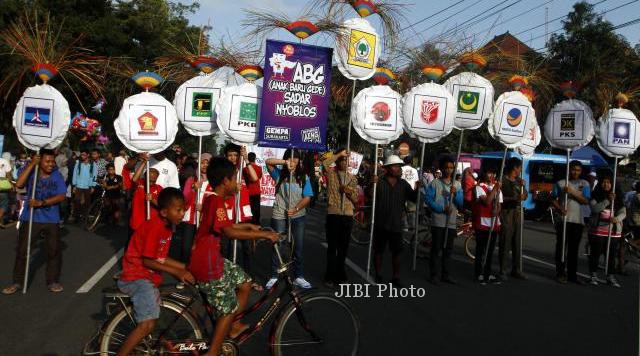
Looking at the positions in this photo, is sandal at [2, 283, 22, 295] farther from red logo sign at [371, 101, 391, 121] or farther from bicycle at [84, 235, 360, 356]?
red logo sign at [371, 101, 391, 121]

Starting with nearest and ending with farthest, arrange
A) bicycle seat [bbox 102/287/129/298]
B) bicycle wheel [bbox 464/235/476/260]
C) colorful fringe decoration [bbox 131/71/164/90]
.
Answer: bicycle seat [bbox 102/287/129/298] < colorful fringe decoration [bbox 131/71/164/90] < bicycle wheel [bbox 464/235/476/260]

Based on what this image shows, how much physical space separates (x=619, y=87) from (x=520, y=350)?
589 centimetres

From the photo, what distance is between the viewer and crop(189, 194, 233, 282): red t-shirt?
4.15 metres

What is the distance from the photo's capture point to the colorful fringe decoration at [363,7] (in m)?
7.85

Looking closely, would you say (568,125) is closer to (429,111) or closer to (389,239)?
(429,111)

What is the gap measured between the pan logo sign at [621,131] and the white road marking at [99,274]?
841cm

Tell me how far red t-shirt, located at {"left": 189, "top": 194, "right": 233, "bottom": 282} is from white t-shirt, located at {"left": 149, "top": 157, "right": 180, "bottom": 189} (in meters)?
3.66

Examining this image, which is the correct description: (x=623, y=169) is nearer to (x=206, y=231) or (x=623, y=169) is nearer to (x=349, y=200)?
(x=349, y=200)

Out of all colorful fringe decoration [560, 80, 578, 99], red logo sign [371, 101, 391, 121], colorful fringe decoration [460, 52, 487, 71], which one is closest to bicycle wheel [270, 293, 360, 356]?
red logo sign [371, 101, 391, 121]

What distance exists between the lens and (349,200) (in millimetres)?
7816

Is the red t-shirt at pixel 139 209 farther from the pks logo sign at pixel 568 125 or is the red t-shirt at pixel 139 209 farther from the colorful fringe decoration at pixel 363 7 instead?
the pks logo sign at pixel 568 125

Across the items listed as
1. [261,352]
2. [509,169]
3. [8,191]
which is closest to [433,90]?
[509,169]

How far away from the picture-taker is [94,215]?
1360 centimetres

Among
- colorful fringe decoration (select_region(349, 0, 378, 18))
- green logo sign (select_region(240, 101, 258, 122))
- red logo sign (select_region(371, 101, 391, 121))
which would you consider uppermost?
colorful fringe decoration (select_region(349, 0, 378, 18))
